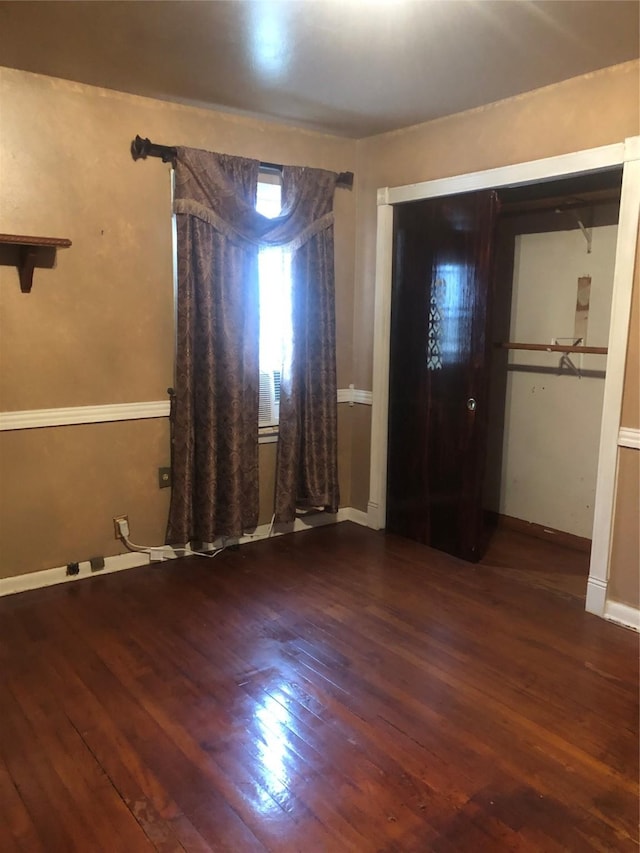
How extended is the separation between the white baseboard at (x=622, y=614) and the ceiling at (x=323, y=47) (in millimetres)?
2405

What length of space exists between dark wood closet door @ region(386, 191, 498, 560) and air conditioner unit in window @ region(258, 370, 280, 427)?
2.43ft

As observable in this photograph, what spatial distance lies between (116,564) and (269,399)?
1307 mm

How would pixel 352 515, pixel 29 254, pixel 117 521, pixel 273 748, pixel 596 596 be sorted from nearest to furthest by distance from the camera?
pixel 273 748, pixel 29 254, pixel 596 596, pixel 117 521, pixel 352 515

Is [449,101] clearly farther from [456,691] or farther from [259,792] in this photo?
[259,792]

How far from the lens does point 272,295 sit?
3.90m

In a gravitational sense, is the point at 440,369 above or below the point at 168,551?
above

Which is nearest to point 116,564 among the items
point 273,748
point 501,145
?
point 273,748

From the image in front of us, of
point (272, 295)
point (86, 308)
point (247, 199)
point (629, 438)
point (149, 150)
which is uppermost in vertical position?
point (149, 150)

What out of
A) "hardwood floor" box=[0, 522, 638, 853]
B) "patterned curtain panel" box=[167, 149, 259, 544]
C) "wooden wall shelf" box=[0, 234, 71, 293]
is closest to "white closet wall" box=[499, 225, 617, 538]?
"hardwood floor" box=[0, 522, 638, 853]

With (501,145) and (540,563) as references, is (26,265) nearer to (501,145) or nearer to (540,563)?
(501,145)

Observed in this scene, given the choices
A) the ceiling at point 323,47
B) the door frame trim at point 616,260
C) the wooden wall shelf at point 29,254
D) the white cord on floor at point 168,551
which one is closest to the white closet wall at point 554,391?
the door frame trim at point 616,260

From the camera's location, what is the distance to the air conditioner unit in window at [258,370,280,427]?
13.1 ft

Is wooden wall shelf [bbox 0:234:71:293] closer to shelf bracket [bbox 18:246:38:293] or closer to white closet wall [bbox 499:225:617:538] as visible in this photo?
shelf bracket [bbox 18:246:38:293]

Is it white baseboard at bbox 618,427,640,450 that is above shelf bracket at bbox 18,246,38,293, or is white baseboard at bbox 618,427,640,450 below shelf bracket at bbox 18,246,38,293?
below
